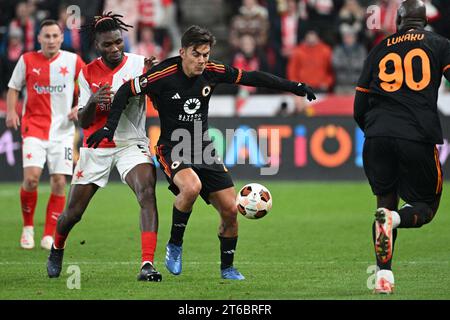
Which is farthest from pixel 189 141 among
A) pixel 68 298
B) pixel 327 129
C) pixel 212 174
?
pixel 327 129

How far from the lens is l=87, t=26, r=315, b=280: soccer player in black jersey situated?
870 centimetres

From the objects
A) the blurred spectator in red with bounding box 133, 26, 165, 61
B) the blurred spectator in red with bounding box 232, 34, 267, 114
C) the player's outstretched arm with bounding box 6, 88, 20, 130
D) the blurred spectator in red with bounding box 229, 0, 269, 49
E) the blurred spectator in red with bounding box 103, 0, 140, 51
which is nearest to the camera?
the player's outstretched arm with bounding box 6, 88, 20, 130

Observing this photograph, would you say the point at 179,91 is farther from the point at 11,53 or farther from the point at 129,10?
the point at 129,10

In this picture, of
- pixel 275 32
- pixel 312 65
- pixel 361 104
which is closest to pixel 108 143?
pixel 361 104

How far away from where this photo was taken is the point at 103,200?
55.8ft

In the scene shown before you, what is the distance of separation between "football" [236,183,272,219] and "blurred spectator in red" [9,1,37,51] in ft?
41.6

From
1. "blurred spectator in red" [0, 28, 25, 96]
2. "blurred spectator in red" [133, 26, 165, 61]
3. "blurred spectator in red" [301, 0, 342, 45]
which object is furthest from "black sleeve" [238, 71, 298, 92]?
"blurred spectator in red" [0, 28, 25, 96]

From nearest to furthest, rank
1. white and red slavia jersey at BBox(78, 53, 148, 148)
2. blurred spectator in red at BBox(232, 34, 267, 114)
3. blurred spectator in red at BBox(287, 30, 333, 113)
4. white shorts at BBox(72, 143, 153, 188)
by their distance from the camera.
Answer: white shorts at BBox(72, 143, 153, 188) < white and red slavia jersey at BBox(78, 53, 148, 148) < blurred spectator in red at BBox(287, 30, 333, 113) < blurred spectator in red at BBox(232, 34, 267, 114)

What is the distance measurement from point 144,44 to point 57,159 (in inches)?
391

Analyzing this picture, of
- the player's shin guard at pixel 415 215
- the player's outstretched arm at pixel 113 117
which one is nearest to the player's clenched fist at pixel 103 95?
the player's outstretched arm at pixel 113 117

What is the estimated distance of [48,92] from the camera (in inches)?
468

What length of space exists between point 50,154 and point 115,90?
2.81 m

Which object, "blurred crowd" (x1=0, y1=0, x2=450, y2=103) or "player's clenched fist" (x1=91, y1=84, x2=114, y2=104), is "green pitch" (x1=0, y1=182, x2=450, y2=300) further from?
"blurred crowd" (x1=0, y1=0, x2=450, y2=103)

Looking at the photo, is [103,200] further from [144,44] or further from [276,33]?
[276,33]
